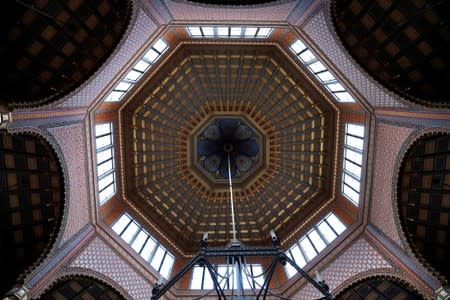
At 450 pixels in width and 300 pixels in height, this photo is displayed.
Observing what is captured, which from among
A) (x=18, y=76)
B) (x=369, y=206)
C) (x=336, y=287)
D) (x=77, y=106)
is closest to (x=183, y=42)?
(x=77, y=106)

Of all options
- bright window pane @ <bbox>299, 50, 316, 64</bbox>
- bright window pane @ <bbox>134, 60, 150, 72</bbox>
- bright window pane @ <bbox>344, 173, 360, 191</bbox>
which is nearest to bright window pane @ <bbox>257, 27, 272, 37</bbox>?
bright window pane @ <bbox>299, 50, 316, 64</bbox>

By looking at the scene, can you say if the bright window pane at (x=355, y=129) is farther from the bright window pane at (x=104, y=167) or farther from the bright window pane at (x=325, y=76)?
the bright window pane at (x=104, y=167)

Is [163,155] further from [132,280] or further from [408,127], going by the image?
[408,127]

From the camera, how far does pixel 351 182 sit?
1791cm

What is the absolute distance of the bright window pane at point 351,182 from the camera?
17314 millimetres

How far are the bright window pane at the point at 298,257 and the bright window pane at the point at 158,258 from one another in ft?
26.4

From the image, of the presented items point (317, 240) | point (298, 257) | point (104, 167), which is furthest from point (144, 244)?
point (317, 240)

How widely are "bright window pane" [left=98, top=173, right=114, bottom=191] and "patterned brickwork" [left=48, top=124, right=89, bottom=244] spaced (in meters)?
1.67

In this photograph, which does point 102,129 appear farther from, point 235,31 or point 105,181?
point 235,31

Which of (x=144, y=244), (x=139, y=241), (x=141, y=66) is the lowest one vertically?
(x=144, y=244)

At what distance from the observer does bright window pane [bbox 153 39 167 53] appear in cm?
1667

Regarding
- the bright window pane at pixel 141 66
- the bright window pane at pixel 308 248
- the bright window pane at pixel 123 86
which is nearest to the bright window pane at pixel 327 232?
the bright window pane at pixel 308 248

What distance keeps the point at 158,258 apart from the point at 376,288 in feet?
39.4

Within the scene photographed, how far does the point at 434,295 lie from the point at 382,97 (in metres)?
7.93
